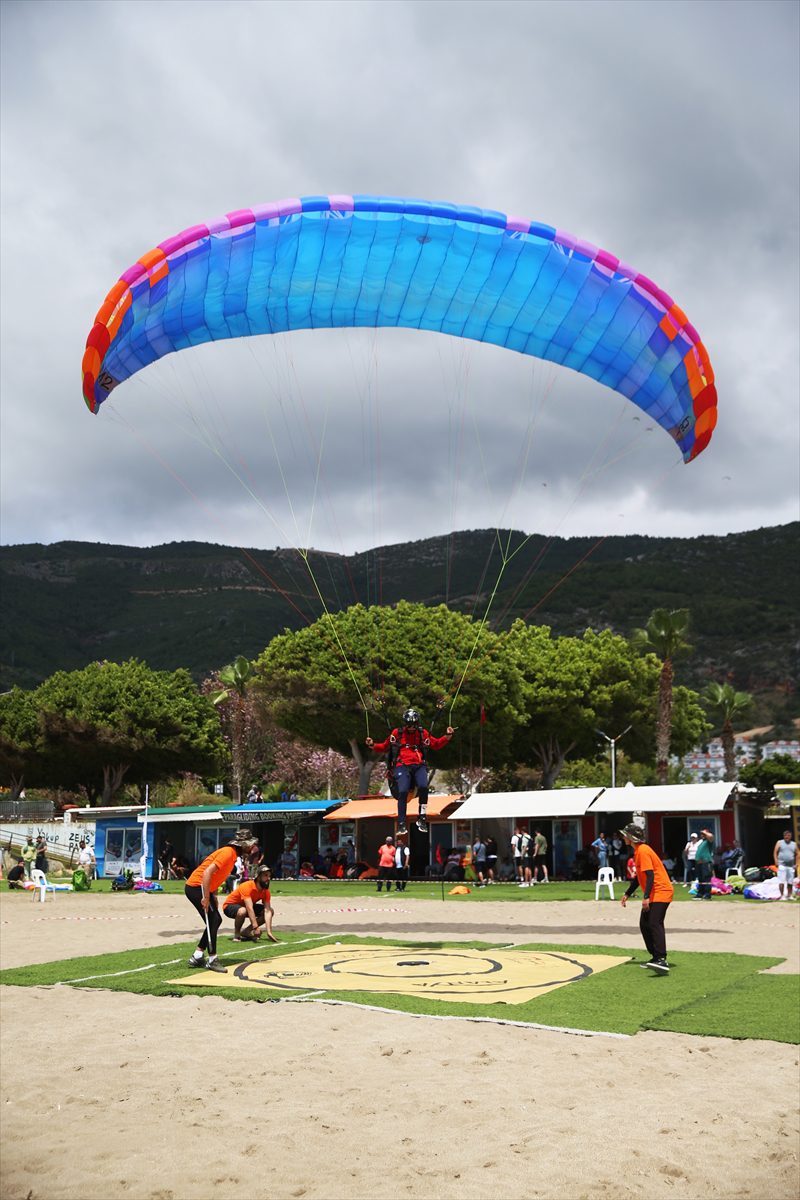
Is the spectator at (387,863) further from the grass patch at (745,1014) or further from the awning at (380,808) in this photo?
the grass patch at (745,1014)

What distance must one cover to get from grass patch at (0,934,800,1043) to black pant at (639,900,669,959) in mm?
252

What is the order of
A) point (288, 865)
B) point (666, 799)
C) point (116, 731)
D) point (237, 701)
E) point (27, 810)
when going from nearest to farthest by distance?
1. point (666, 799)
2. point (288, 865)
3. point (27, 810)
4. point (116, 731)
5. point (237, 701)

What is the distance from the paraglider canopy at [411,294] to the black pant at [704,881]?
10977mm

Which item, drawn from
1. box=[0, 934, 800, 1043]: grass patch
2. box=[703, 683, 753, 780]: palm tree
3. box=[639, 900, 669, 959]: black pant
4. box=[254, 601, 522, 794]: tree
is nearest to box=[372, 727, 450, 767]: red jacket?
box=[0, 934, 800, 1043]: grass patch

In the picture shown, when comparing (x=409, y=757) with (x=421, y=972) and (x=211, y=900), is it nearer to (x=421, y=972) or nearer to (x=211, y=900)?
(x=421, y=972)

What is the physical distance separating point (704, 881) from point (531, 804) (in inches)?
380

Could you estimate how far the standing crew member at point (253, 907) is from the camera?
14.1m

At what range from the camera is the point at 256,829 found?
38094 mm

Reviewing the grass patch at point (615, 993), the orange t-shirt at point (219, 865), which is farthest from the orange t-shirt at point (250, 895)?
the orange t-shirt at point (219, 865)

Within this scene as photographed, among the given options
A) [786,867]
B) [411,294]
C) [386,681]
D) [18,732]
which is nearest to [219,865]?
[411,294]

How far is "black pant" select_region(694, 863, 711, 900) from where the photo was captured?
74.3 feet

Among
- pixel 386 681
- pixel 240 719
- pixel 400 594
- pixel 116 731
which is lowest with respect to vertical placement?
pixel 116 731

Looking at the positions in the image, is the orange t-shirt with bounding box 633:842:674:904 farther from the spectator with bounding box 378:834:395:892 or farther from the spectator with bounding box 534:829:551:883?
the spectator with bounding box 534:829:551:883

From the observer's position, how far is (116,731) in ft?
182
